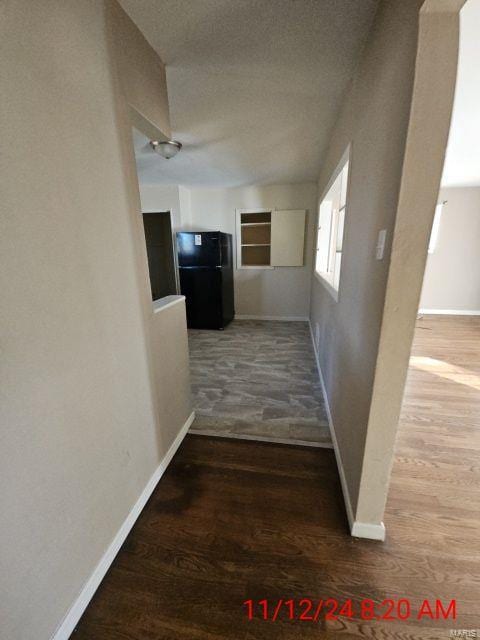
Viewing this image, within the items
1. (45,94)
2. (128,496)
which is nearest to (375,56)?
(45,94)

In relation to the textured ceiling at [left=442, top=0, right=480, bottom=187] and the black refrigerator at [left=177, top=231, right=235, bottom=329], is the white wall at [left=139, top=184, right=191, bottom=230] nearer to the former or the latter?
the black refrigerator at [left=177, top=231, right=235, bottom=329]

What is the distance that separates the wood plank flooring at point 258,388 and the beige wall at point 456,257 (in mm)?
3178

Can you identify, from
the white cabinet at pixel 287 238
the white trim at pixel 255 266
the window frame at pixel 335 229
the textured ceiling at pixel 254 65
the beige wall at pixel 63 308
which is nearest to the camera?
the beige wall at pixel 63 308

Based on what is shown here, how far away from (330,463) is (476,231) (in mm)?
5496

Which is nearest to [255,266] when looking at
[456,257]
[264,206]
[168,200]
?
[264,206]

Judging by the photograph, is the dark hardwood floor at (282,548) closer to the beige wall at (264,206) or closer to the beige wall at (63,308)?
the beige wall at (63,308)

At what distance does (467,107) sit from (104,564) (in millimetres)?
3818

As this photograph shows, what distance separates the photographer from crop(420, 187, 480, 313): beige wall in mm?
4633

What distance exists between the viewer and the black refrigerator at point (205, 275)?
3938mm

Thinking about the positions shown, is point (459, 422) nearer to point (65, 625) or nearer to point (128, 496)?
point (128, 496)

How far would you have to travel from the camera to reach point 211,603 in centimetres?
100

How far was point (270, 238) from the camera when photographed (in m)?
4.48

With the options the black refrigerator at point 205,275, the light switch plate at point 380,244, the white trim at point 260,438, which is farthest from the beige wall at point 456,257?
the light switch plate at point 380,244

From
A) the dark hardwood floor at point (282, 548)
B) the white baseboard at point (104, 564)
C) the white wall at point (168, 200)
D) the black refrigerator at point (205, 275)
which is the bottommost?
the dark hardwood floor at point (282, 548)
